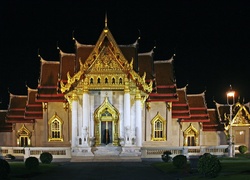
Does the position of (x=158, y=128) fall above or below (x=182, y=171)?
above

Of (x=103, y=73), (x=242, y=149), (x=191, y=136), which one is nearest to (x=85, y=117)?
(x=103, y=73)

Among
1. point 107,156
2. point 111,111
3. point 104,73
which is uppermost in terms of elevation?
point 104,73

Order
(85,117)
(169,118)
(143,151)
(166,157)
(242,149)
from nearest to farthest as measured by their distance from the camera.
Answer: (166,157) < (143,151) < (85,117) < (242,149) < (169,118)

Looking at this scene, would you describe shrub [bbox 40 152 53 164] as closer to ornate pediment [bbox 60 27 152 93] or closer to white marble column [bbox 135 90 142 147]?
ornate pediment [bbox 60 27 152 93]

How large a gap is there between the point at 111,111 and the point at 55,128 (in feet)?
18.4

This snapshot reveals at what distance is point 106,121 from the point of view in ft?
111

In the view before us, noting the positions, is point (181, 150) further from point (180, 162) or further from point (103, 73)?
point (103, 73)

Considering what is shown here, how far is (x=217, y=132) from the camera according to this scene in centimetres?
3897

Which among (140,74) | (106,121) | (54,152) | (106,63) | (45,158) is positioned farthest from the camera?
(140,74)

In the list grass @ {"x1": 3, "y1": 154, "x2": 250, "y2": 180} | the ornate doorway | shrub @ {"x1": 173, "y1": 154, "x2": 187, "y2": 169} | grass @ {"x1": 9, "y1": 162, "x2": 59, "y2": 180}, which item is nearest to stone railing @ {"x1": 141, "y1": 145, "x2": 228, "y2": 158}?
the ornate doorway

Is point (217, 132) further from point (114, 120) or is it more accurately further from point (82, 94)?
point (82, 94)

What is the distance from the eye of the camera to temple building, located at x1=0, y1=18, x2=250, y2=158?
3284cm

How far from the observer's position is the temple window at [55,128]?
36.1 meters

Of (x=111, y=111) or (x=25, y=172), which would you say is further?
(x=111, y=111)
